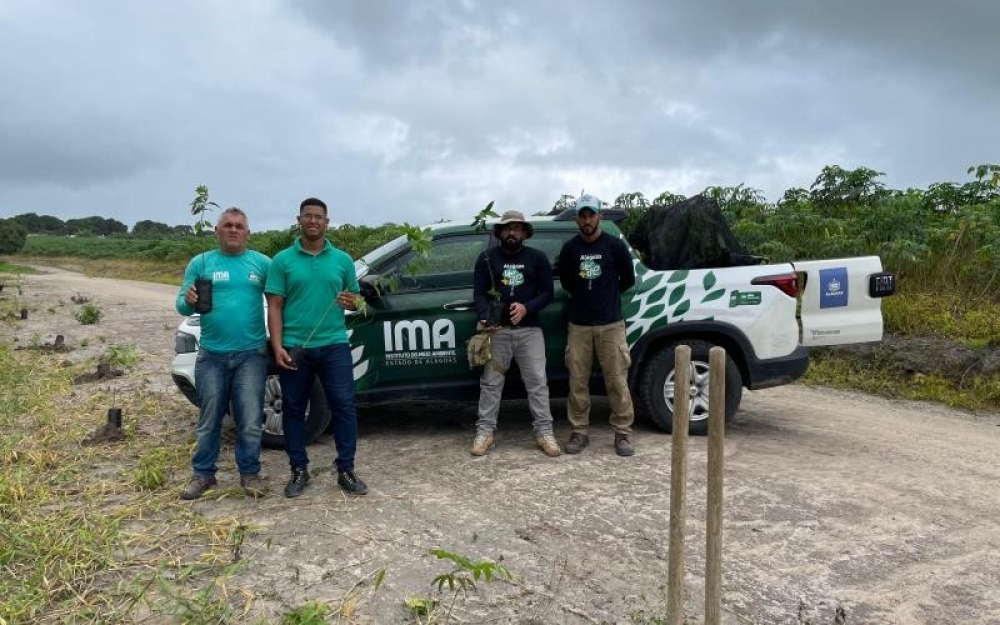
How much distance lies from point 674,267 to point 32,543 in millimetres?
4499

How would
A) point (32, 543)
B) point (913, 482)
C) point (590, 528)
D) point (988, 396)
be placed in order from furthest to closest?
1. point (988, 396)
2. point (913, 482)
3. point (590, 528)
4. point (32, 543)

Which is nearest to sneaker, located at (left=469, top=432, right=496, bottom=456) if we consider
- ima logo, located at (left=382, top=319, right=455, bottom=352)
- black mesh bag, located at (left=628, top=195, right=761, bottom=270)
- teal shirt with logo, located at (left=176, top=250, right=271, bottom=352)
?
ima logo, located at (left=382, top=319, right=455, bottom=352)

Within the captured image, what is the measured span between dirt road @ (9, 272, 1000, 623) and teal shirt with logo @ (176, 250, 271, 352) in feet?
3.14

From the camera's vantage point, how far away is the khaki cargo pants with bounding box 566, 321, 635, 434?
5121 millimetres

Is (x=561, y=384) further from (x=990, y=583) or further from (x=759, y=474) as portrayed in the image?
(x=990, y=583)

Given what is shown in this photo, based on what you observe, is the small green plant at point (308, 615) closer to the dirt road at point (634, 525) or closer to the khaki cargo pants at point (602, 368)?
the dirt road at point (634, 525)

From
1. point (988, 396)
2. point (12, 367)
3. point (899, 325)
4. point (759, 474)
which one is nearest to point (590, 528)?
point (759, 474)

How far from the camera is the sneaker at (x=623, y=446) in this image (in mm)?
5070

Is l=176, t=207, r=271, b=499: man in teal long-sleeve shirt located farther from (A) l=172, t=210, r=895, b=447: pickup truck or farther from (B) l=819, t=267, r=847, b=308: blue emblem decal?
(B) l=819, t=267, r=847, b=308: blue emblem decal

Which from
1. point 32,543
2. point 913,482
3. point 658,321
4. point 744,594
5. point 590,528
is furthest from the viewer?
point 658,321

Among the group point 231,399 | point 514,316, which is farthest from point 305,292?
point 514,316

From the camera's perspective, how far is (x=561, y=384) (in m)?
5.57

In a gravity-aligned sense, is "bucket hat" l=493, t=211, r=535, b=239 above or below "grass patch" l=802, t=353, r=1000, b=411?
above

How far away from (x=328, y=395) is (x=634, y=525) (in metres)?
1.94
